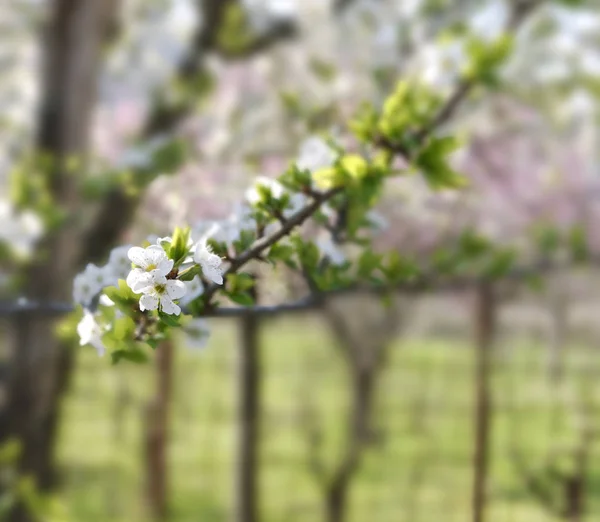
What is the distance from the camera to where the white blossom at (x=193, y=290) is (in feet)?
2.37

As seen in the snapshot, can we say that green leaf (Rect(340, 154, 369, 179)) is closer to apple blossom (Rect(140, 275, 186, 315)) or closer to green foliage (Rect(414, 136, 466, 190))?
green foliage (Rect(414, 136, 466, 190))

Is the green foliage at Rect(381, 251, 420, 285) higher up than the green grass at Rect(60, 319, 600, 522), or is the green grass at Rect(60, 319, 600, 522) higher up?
the green foliage at Rect(381, 251, 420, 285)

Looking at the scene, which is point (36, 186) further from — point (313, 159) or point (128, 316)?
point (128, 316)

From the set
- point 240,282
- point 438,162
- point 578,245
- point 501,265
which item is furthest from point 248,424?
point 240,282

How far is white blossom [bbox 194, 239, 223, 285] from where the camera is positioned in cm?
66

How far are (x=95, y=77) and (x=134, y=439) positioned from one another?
17.6 ft

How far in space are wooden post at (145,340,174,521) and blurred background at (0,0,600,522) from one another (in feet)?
0.06

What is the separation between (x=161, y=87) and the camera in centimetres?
286

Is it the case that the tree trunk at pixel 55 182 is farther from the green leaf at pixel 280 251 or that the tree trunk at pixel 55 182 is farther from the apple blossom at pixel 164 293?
the apple blossom at pixel 164 293

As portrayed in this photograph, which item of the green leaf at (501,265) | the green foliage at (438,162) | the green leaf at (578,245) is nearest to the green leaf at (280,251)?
the green foliage at (438,162)

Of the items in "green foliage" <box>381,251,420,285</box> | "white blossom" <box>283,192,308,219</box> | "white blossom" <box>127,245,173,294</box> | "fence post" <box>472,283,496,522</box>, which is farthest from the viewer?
"fence post" <box>472,283,496,522</box>

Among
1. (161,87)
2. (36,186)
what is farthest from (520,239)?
(36,186)

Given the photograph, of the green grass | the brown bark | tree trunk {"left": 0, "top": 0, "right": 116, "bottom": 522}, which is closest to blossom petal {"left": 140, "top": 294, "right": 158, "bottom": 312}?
tree trunk {"left": 0, "top": 0, "right": 116, "bottom": 522}

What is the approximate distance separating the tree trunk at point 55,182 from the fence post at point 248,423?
0.94m
